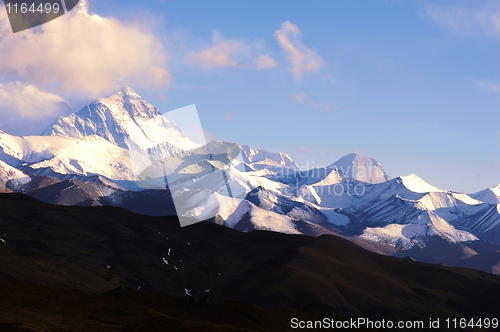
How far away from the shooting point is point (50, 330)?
8881 centimetres

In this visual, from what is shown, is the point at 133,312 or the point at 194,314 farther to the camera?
the point at 194,314

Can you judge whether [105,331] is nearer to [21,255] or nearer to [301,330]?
[301,330]

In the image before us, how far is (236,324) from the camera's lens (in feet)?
448

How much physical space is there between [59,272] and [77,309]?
302 ft

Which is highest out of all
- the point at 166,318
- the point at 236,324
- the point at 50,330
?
the point at 50,330

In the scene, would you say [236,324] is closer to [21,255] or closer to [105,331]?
[105,331]

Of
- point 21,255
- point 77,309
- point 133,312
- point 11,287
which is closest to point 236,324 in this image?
point 133,312

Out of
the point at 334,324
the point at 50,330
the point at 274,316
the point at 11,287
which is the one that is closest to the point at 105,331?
the point at 50,330

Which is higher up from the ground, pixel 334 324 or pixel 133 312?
pixel 133 312

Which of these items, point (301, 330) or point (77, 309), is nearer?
point (77, 309)

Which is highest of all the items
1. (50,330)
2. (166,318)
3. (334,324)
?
(50,330)

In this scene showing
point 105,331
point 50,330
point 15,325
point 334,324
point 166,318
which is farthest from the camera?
point 334,324

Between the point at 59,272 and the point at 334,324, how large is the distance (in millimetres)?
105171

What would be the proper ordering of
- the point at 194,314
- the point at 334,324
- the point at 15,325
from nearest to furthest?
the point at 15,325
the point at 194,314
the point at 334,324
